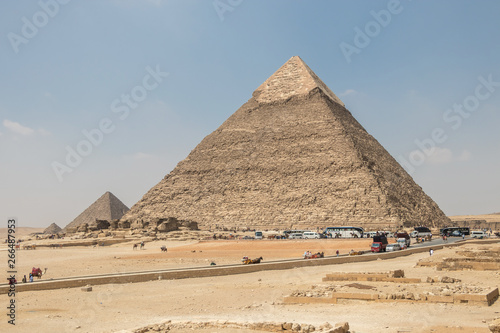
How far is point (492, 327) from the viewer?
7.09 m

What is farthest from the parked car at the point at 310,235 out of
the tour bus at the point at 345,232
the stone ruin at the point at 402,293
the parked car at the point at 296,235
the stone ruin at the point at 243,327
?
the stone ruin at the point at 243,327

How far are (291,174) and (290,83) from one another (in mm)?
24152

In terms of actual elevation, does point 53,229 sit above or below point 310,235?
above

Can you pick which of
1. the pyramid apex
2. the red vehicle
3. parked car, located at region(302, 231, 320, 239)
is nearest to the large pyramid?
the pyramid apex

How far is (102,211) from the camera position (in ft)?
315

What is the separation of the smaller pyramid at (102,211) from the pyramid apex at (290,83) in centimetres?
3576

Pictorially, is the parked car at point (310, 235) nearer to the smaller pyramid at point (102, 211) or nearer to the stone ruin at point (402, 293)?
the stone ruin at point (402, 293)

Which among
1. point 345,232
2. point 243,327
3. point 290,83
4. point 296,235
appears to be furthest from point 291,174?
point 243,327

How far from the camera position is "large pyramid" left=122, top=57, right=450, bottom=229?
73938 millimetres

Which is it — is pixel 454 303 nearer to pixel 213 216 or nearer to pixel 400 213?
pixel 400 213

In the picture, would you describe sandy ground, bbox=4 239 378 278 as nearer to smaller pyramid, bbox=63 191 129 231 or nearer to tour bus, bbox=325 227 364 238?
tour bus, bbox=325 227 364 238

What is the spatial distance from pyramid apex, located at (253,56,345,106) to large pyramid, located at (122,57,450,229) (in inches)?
8.3

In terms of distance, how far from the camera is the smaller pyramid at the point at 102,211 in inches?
3748

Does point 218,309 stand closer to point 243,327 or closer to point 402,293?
point 243,327
